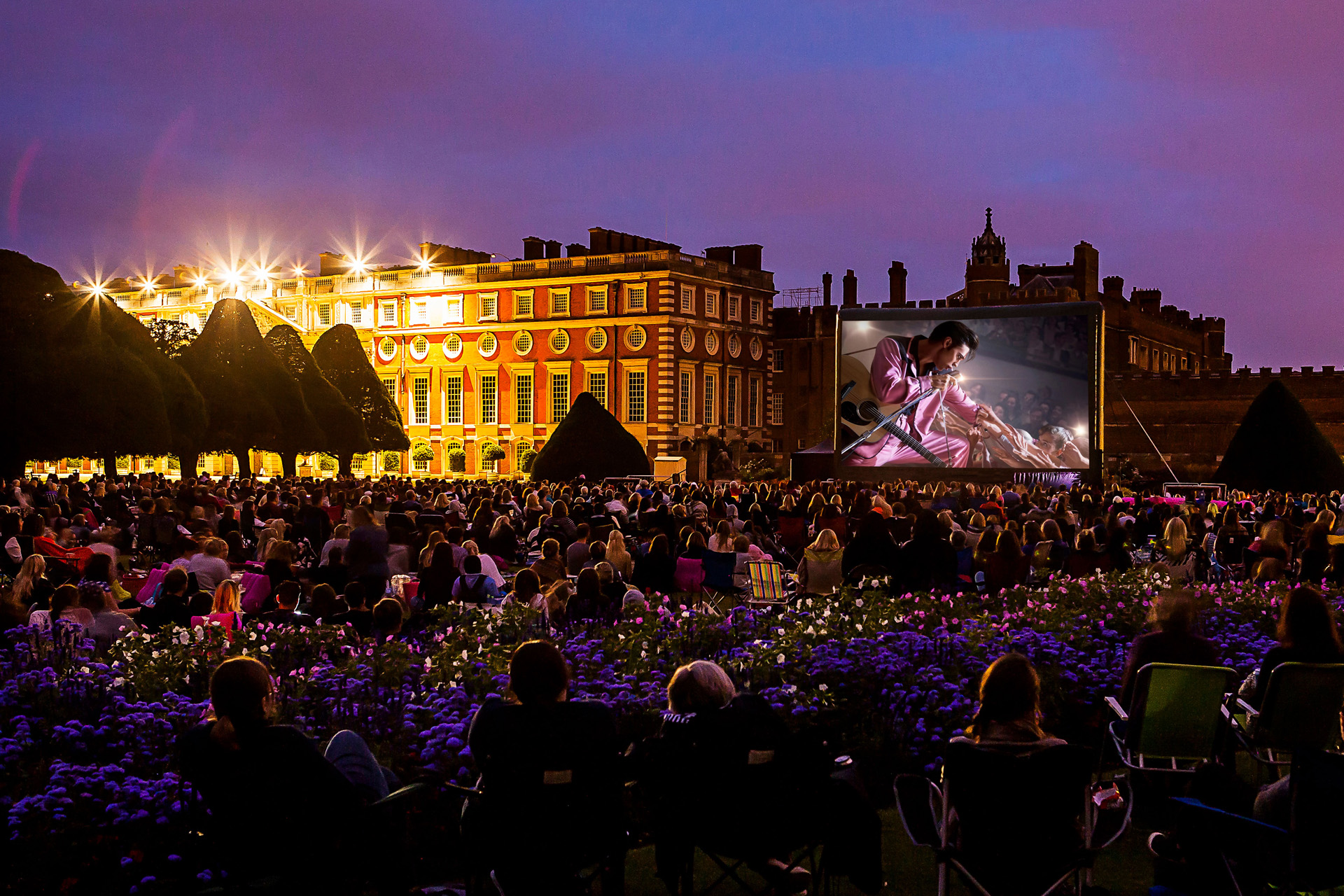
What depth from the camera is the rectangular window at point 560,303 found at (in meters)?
63.4

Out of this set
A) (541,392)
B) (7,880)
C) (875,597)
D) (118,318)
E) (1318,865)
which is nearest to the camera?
(1318,865)

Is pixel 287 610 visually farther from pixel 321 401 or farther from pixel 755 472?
pixel 321 401

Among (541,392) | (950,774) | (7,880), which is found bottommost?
(7,880)

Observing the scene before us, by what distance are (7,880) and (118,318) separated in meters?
34.7

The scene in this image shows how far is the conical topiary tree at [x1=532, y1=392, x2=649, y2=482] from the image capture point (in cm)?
3475

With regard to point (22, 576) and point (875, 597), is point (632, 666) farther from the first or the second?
point (22, 576)

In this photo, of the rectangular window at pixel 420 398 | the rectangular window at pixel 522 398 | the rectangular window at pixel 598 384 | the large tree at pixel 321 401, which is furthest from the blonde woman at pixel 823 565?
the rectangular window at pixel 420 398

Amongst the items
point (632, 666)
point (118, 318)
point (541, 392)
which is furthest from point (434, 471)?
point (632, 666)

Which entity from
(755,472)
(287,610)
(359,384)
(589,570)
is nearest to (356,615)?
(287,610)

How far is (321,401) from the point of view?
46.8m

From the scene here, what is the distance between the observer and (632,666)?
757 centimetres

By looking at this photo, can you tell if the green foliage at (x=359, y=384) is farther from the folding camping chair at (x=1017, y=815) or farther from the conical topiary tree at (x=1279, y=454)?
the folding camping chair at (x=1017, y=815)

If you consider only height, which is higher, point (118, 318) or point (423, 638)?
point (118, 318)

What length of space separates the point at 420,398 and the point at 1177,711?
62.0 meters
